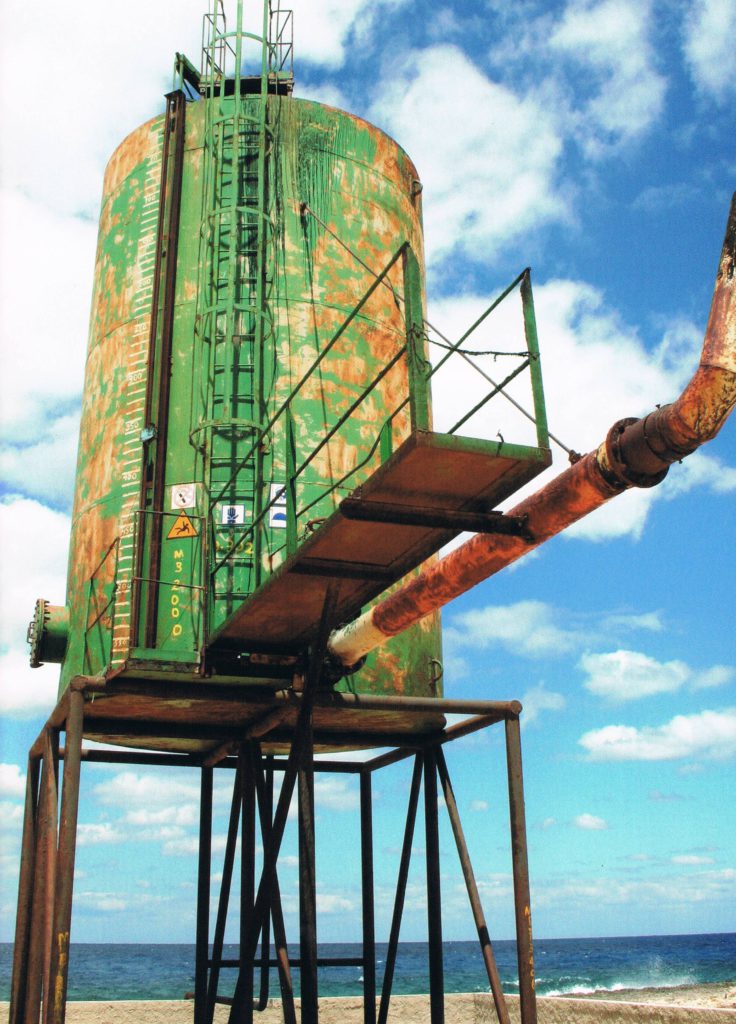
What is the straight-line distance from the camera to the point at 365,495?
7223 mm

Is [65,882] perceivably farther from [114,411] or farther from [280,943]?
[114,411]

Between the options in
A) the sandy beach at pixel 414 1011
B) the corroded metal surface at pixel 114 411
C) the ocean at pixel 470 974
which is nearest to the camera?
the corroded metal surface at pixel 114 411

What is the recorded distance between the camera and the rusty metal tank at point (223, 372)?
10.9 m

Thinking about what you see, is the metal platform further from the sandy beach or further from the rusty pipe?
the sandy beach

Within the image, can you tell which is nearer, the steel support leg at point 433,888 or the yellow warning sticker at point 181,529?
the yellow warning sticker at point 181,529

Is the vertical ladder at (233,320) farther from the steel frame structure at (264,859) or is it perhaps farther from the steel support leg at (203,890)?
the steel support leg at (203,890)

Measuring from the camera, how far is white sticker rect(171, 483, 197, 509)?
11.2m

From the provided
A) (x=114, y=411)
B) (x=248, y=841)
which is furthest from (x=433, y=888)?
(x=114, y=411)

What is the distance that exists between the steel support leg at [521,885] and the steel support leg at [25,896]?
5.22m

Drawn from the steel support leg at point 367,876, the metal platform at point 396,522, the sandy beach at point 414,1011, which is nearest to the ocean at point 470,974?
the sandy beach at point 414,1011

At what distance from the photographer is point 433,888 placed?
41.5ft

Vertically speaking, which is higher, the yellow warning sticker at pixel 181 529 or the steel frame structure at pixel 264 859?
the yellow warning sticker at pixel 181 529

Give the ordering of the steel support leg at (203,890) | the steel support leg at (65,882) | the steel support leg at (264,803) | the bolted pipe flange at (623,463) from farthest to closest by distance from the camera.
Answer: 1. the steel support leg at (203,890)
2. the steel support leg at (264,803)
3. the steel support leg at (65,882)
4. the bolted pipe flange at (623,463)

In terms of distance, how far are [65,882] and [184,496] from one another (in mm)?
4028
